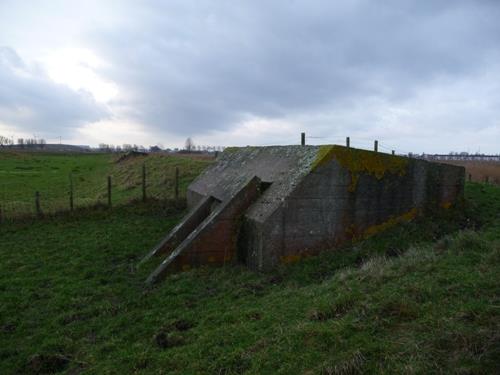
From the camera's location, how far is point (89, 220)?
13.3 metres

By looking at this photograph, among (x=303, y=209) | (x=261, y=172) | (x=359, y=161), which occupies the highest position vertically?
(x=359, y=161)

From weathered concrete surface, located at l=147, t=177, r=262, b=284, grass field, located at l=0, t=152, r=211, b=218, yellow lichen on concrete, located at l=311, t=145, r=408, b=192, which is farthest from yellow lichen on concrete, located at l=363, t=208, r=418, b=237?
grass field, located at l=0, t=152, r=211, b=218

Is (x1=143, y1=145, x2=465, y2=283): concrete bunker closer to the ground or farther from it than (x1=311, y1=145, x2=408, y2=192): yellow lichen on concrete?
closer to the ground

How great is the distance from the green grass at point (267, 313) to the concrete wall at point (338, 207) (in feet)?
Result: 1.13

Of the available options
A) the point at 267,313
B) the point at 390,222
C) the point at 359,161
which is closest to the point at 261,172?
the point at 359,161

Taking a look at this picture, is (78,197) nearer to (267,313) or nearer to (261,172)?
(261,172)

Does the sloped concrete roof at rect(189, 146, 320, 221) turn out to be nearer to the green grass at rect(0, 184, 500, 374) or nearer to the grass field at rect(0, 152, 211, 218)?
the green grass at rect(0, 184, 500, 374)

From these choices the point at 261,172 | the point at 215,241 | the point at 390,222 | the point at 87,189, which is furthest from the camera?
the point at 87,189

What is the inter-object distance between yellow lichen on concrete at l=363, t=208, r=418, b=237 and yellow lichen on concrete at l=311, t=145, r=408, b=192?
1.06 metres

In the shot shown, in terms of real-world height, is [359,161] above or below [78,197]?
above

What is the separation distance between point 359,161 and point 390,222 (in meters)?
1.83

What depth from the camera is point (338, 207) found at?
8.73 meters

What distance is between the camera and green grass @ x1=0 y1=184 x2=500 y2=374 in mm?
3705

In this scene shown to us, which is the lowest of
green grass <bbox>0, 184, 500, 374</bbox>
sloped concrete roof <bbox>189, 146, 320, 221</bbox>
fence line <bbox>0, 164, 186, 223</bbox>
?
green grass <bbox>0, 184, 500, 374</bbox>
